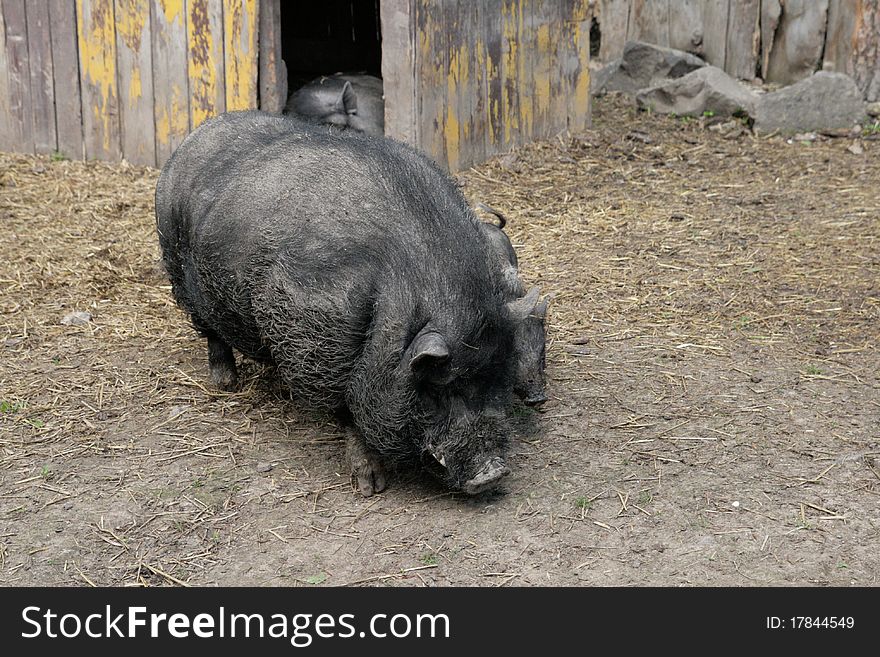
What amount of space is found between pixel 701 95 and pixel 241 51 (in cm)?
386

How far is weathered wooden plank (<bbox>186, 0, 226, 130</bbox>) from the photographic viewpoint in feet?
23.7

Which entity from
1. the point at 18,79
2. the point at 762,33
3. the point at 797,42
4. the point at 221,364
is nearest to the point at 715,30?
the point at 762,33

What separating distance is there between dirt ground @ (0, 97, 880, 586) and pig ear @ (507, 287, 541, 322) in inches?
24.5

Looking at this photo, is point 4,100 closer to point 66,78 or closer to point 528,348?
point 66,78

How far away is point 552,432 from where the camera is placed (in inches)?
165

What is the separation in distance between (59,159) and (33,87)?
533 millimetres

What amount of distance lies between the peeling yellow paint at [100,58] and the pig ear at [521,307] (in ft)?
16.3

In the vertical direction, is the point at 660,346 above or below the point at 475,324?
below

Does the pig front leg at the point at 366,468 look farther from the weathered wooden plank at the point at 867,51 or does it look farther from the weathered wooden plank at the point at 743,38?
the weathered wooden plank at the point at 743,38

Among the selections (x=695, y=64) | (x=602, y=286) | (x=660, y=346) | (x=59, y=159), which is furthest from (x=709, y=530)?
(x=695, y=64)

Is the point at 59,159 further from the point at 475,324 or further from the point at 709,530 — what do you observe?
the point at 709,530

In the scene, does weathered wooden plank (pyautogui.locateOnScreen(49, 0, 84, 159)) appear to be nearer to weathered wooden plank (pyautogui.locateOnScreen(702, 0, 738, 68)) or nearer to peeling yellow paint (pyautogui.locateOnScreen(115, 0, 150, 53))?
peeling yellow paint (pyautogui.locateOnScreen(115, 0, 150, 53))

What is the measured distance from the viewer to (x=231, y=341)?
168 inches

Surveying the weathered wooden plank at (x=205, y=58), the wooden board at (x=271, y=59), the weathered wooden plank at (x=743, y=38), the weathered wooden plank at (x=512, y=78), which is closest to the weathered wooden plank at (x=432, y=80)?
the weathered wooden plank at (x=512, y=78)
